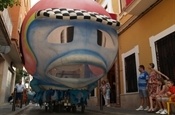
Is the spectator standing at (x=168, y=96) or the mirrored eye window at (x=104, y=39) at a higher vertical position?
the mirrored eye window at (x=104, y=39)

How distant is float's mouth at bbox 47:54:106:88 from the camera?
19.5ft

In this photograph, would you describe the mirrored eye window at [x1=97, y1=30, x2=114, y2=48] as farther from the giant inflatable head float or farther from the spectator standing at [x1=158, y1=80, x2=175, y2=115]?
the spectator standing at [x1=158, y1=80, x2=175, y2=115]

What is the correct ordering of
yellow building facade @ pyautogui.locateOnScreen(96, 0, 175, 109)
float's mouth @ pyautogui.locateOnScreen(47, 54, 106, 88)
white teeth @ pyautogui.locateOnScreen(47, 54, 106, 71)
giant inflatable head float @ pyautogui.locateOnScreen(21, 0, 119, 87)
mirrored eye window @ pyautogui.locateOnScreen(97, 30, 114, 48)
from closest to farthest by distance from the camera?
white teeth @ pyautogui.locateOnScreen(47, 54, 106, 71)
giant inflatable head float @ pyautogui.locateOnScreen(21, 0, 119, 87)
float's mouth @ pyautogui.locateOnScreen(47, 54, 106, 88)
mirrored eye window @ pyautogui.locateOnScreen(97, 30, 114, 48)
yellow building facade @ pyautogui.locateOnScreen(96, 0, 175, 109)

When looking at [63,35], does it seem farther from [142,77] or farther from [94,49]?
[142,77]

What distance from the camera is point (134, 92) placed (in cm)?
1051

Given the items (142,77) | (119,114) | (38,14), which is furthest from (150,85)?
(38,14)

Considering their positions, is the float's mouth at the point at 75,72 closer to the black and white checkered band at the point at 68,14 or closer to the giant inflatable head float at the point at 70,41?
the giant inflatable head float at the point at 70,41

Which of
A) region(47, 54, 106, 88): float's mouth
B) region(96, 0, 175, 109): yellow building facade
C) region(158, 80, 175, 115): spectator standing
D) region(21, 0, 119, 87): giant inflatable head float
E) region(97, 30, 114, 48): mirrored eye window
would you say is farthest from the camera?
region(96, 0, 175, 109): yellow building facade

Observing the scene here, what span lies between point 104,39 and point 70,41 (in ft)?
3.09

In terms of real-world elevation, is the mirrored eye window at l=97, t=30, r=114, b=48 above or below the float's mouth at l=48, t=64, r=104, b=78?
above

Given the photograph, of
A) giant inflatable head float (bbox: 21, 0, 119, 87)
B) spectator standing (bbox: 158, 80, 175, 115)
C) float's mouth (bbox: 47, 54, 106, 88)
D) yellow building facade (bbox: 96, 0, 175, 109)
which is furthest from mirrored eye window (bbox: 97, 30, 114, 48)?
yellow building facade (bbox: 96, 0, 175, 109)

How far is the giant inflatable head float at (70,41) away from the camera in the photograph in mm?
5785

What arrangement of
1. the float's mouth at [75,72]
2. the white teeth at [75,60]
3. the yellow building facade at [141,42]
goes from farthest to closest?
the yellow building facade at [141,42], the float's mouth at [75,72], the white teeth at [75,60]

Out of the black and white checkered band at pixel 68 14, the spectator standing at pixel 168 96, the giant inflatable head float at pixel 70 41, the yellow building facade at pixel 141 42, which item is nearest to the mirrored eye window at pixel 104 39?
the giant inflatable head float at pixel 70 41
